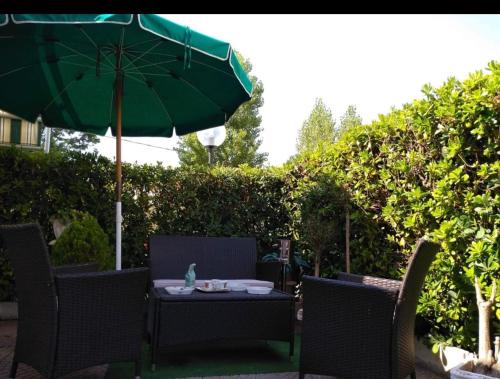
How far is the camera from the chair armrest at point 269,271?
4.56m

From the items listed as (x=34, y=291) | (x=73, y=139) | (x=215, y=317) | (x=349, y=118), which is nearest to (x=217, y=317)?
(x=215, y=317)

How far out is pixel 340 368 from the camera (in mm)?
2814

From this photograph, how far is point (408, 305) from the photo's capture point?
2812 mm

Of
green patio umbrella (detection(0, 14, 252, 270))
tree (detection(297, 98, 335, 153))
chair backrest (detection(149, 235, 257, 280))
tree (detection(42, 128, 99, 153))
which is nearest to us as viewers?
green patio umbrella (detection(0, 14, 252, 270))

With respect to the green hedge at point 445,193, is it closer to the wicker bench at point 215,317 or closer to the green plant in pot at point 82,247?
the wicker bench at point 215,317

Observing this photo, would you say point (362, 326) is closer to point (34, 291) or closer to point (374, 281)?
point (374, 281)

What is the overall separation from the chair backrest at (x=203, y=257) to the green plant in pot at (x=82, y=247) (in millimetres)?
579

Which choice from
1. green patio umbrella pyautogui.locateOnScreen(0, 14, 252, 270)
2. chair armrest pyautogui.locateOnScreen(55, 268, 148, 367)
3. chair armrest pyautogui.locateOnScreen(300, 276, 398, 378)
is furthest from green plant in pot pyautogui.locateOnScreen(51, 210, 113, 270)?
chair armrest pyautogui.locateOnScreen(300, 276, 398, 378)

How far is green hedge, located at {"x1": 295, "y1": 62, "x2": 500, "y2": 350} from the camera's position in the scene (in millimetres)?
3227

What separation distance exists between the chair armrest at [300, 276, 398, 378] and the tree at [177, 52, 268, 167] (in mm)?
17397

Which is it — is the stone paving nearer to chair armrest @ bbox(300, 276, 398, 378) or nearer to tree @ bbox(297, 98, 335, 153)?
chair armrest @ bbox(300, 276, 398, 378)

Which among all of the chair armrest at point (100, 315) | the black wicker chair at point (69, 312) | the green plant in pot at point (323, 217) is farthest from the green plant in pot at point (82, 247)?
the green plant in pot at point (323, 217)
